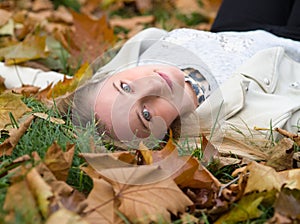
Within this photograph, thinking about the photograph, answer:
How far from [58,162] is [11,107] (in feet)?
1.81

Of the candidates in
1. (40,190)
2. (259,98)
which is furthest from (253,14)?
(40,190)

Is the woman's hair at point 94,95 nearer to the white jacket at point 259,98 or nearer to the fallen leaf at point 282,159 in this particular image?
the white jacket at point 259,98

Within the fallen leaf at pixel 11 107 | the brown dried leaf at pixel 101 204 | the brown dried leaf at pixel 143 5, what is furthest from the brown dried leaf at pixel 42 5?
the brown dried leaf at pixel 101 204

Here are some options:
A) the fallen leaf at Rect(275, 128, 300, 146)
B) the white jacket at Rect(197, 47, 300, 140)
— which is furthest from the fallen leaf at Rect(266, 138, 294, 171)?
the white jacket at Rect(197, 47, 300, 140)

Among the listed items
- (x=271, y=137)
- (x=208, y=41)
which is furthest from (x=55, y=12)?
(x=271, y=137)

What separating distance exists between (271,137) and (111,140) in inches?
21.2

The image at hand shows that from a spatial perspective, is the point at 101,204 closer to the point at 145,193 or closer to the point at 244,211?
the point at 145,193

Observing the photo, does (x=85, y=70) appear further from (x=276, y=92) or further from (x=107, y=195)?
(x=107, y=195)

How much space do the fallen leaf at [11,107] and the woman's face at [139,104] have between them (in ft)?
0.83

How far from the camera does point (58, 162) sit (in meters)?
1.49

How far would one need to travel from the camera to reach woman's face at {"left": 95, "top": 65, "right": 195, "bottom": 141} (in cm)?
197

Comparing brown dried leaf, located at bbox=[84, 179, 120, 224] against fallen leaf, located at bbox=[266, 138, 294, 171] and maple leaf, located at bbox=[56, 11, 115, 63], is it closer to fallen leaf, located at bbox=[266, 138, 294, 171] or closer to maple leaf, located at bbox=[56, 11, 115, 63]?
fallen leaf, located at bbox=[266, 138, 294, 171]

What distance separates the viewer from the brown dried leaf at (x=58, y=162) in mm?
1485

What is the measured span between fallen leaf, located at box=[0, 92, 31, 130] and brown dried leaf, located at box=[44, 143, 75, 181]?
46cm
